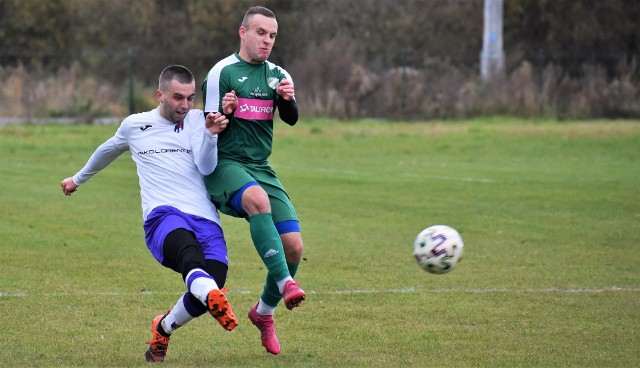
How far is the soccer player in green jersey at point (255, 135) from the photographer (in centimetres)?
719

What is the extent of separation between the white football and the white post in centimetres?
2688

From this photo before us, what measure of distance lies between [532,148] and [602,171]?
4160mm

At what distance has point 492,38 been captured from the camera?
35.0 meters

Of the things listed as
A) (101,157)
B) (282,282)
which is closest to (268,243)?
(282,282)

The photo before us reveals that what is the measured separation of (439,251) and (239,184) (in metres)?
1.58

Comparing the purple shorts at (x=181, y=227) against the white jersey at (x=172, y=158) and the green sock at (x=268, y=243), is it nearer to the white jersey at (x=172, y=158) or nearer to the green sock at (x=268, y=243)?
the white jersey at (x=172, y=158)

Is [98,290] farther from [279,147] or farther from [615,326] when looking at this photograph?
[279,147]

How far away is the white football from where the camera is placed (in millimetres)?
7832

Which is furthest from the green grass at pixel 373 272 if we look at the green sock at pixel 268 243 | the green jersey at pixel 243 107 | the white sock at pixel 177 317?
the green jersey at pixel 243 107

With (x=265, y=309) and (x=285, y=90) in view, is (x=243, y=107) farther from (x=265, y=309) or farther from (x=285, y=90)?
(x=265, y=309)

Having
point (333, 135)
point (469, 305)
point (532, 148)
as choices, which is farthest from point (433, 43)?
point (469, 305)

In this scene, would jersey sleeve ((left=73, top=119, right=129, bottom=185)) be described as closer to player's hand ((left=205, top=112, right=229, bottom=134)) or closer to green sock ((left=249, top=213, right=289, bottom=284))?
player's hand ((left=205, top=112, right=229, bottom=134))

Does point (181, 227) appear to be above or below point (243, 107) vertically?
below

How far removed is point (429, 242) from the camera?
7914 millimetres
